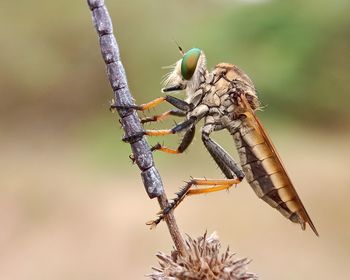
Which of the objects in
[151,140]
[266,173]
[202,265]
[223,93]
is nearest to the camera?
[202,265]

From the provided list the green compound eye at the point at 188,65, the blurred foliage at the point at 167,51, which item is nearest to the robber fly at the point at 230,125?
the green compound eye at the point at 188,65

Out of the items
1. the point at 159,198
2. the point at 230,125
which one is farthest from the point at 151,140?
the point at 159,198

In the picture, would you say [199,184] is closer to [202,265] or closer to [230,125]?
[230,125]

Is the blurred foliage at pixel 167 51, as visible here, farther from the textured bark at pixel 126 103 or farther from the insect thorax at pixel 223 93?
the textured bark at pixel 126 103

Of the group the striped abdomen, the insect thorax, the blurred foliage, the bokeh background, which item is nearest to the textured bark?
the striped abdomen

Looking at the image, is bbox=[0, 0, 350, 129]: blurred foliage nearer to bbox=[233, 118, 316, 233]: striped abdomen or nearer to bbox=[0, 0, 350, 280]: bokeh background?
bbox=[0, 0, 350, 280]: bokeh background

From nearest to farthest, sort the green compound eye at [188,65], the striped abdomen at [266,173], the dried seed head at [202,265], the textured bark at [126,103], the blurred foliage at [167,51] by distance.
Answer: the textured bark at [126,103]
the dried seed head at [202,265]
the striped abdomen at [266,173]
the green compound eye at [188,65]
the blurred foliage at [167,51]

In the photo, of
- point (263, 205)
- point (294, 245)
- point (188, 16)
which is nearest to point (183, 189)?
point (294, 245)
